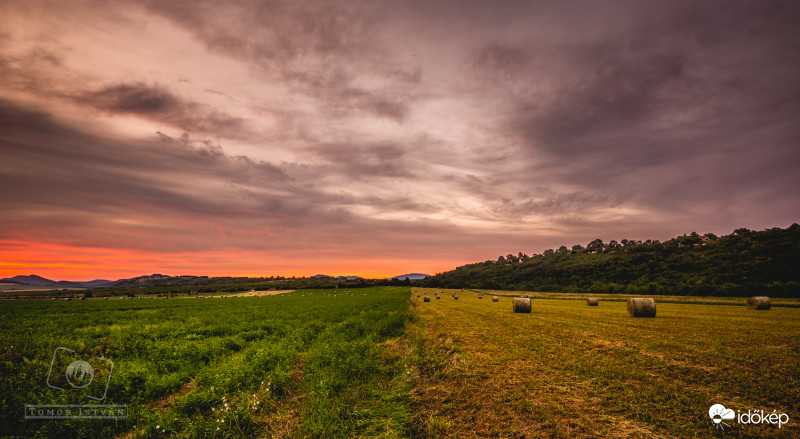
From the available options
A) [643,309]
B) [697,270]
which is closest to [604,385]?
[643,309]

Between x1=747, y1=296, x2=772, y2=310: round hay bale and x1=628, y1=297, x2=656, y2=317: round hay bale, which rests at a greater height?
x1=628, y1=297, x2=656, y2=317: round hay bale

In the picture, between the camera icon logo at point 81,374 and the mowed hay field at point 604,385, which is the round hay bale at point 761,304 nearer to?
the mowed hay field at point 604,385

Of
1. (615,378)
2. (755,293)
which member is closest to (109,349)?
(615,378)

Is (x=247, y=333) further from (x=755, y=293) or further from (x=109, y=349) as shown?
(x=755, y=293)

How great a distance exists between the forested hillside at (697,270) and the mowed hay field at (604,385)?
57040 mm

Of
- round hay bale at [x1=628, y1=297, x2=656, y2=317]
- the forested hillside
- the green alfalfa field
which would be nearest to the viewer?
the green alfalfa field

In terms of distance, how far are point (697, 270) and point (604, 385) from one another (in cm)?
9341

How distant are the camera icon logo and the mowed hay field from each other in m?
8.71

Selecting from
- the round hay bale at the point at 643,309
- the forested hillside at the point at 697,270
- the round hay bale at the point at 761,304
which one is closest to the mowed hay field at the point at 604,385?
the round hay bale at the point at 643,309

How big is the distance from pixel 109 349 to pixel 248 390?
831 centimetres

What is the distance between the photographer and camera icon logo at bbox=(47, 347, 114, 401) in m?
7.64

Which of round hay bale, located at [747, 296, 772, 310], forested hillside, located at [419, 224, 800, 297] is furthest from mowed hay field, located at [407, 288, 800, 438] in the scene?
forested hillside, located at [419, 224, 800, 297]

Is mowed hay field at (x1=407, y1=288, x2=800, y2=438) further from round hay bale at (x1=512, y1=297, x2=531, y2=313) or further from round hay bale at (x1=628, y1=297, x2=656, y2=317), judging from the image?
round hay bale at (x1=512, y1=297, x2=531, y2=313)

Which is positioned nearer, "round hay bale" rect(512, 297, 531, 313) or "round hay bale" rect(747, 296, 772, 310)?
"round hay bale" rect(512, 297, 531, 313)
